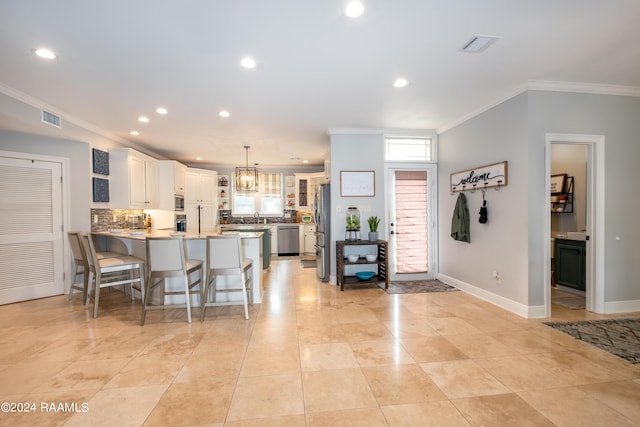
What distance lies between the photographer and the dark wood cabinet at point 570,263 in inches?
160

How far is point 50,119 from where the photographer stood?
3775 mm

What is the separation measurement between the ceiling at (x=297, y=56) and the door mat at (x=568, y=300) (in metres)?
2.68

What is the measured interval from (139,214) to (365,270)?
4.65 meters

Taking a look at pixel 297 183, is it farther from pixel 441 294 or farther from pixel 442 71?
pixel 442 71

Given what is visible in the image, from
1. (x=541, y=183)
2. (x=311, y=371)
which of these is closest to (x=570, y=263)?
(x=541, y=183)

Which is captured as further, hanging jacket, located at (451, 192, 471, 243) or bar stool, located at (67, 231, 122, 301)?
hanging jacket, located at (451, 192, 471, 243)

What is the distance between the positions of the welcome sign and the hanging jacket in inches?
7.5

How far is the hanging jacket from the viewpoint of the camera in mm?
4191

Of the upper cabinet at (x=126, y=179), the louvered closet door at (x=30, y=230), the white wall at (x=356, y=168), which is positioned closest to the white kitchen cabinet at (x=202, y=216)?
the upper cabinet at (x=126, y=179)

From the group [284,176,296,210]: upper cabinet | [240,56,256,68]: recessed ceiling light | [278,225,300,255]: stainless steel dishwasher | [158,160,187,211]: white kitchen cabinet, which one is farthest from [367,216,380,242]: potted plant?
[158,160,187,211]: white kitchen cabinet

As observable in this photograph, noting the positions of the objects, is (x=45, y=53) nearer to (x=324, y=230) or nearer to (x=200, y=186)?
(x=324, y=230)

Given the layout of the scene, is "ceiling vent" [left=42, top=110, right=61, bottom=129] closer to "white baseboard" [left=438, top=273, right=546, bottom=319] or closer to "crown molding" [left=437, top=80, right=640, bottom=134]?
"crown molding" [left=437, top=80, right=640, bottom=134]

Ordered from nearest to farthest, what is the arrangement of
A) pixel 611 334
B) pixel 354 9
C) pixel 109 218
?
pixel 354 9 → pixel 611 334 → pixel 109 218

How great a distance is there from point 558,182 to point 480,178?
6.44 ft
